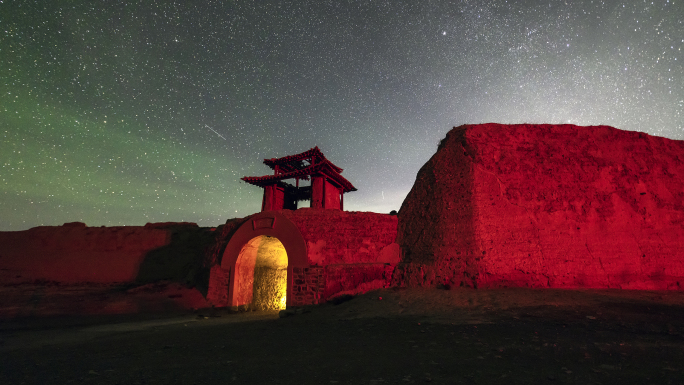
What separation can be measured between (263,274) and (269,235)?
12.9 ft

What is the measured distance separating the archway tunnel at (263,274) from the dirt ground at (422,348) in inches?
220

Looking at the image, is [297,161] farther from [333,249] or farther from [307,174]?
[333,249]

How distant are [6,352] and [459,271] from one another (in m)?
9.38

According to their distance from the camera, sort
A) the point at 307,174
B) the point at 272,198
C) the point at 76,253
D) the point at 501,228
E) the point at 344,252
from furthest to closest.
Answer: the point at 272,198 → the point at 307,174 → the point at 76,253 → the point at 344,252 → the point at 501,228

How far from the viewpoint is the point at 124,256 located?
16.0 meters

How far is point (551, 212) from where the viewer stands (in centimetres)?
837

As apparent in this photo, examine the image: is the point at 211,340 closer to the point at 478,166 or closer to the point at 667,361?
the point at 667,361

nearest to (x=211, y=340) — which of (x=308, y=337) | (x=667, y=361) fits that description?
(x=308, y=337)

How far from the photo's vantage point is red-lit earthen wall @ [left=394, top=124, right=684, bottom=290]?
26.0 ft

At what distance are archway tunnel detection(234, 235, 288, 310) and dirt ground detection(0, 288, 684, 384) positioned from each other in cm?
559

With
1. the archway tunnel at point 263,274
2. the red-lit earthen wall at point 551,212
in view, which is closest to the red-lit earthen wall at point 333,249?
the red-lit earthen wall at point 551,212

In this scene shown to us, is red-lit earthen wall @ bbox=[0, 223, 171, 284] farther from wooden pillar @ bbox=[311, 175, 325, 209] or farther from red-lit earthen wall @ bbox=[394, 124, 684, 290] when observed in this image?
red-lit earthen wall @ bbox=[394, 124, 684, 290]

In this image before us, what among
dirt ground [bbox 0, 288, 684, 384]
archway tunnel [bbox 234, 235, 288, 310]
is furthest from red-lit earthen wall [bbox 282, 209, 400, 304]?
archway tunnel [bbox 234, 235, 288, 310]

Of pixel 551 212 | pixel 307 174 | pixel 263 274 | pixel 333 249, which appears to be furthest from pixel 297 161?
pixel 551 212
